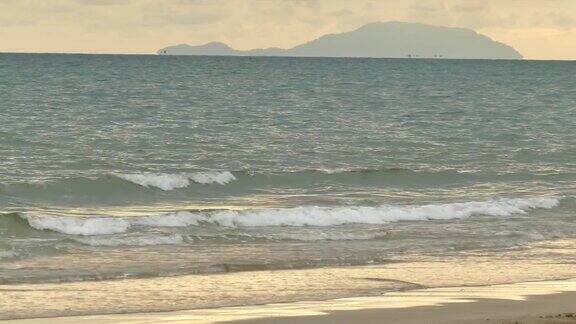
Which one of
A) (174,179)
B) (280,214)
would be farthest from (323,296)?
(174,179)

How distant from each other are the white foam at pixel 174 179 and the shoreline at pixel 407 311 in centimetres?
1424

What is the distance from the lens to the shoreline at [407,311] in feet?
41.8

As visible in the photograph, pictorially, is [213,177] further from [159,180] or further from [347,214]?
[347,214]

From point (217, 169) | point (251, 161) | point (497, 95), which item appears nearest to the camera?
point (217, 169)

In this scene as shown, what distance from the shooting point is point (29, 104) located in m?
56.3

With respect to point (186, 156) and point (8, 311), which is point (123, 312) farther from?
point (186, 156)

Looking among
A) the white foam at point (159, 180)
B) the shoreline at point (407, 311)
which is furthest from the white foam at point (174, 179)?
the shoreline at point (407, 311)

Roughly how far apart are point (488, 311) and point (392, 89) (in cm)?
7010

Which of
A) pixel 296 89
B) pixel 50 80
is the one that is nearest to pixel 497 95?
pixel 296 89

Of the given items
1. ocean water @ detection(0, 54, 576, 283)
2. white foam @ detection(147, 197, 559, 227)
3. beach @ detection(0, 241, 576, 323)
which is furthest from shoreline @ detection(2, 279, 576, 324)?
white foam @ detection(147, 197, 559, 227)

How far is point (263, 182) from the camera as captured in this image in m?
30.1

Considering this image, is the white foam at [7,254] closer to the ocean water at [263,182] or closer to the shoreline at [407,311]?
the ocean water at [263,182]

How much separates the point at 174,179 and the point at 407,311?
1620cm

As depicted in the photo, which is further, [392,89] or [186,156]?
[392,89]
